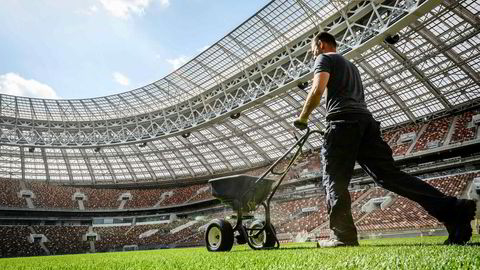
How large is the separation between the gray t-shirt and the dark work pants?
4.1 inches

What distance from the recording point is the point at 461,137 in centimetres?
2339

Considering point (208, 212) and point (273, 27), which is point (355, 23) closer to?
point (273, 27)

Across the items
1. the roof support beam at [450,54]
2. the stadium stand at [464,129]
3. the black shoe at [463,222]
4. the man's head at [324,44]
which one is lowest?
the black shoe at [463,222]

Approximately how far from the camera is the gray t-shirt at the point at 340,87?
3.66 meters

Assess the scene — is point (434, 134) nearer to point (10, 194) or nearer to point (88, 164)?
point (88, 164)

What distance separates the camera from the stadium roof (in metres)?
17.9

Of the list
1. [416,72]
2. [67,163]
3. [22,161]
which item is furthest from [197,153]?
[416,72]

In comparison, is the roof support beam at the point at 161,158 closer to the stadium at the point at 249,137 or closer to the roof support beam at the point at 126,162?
the stadium at the point at 249,137

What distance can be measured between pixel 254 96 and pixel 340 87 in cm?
1785

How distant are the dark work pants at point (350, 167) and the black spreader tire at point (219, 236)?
170cm

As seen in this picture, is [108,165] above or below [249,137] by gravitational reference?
above

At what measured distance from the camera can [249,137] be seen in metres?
34.2

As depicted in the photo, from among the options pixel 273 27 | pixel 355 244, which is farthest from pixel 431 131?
pixel 355 244

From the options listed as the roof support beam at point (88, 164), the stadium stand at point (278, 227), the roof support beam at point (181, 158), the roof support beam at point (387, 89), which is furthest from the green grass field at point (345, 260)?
the roof support beam at point (88, 164)
